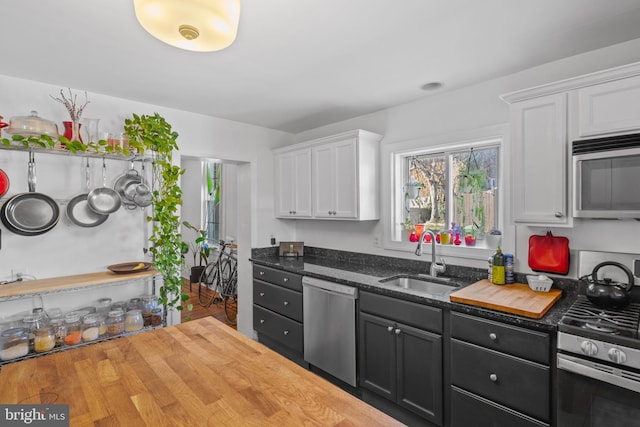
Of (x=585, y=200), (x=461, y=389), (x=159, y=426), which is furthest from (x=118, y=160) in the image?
(x=585, y=200)

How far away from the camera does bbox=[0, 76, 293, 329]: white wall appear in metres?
2.35

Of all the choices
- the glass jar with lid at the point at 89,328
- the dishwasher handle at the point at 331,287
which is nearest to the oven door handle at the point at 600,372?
the dishwasher handle at the point at 331,287

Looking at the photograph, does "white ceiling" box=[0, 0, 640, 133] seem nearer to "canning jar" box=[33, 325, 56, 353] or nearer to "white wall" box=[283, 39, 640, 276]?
"white wall" box=[283, 39, 640, 276]

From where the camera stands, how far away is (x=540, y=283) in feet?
6.81

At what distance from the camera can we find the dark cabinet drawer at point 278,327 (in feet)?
10.2

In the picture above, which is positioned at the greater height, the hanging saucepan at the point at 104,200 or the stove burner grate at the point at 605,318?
the hanging saucepan at the point at 104,200

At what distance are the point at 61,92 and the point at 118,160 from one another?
2.03 ft

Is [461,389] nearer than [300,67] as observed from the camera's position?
Yes

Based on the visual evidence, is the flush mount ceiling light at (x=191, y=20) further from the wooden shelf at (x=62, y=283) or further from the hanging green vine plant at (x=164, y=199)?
the wooden shelf at (x=62, y=283)

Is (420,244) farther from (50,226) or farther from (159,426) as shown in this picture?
(50,226)

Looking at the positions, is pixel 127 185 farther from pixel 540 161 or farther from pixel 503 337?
pixel 540 161

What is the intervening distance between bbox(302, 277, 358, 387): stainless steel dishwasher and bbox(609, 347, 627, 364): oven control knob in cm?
152

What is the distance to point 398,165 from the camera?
3.13 m

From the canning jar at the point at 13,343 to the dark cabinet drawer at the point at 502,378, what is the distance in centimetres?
273
